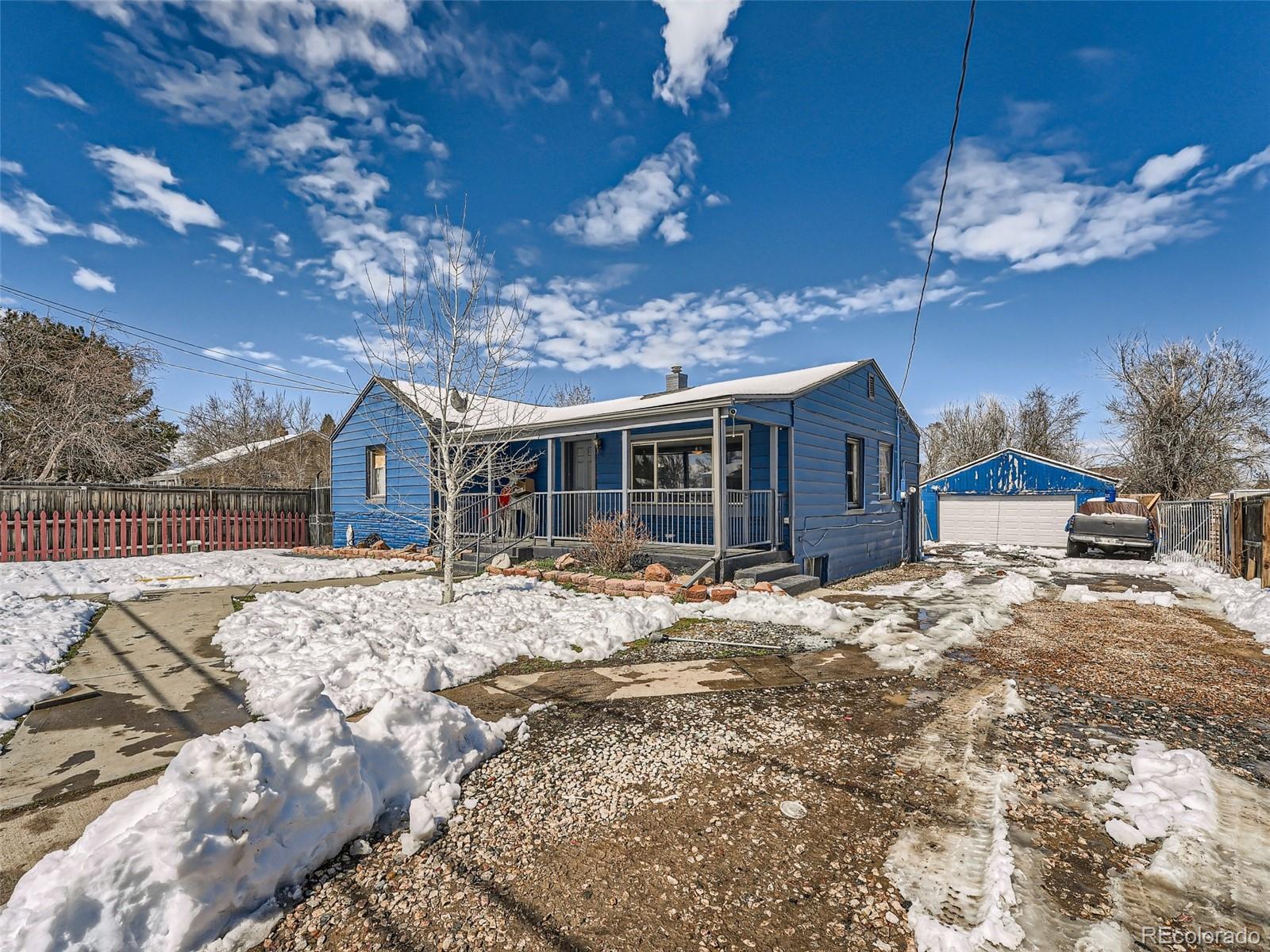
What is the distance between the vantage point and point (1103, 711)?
147 inches

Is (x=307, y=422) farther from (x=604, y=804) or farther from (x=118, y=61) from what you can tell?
(x=604, y=804)

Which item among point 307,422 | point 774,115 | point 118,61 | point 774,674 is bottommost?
point 774,674

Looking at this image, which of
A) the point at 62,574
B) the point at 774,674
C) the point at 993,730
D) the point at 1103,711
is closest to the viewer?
the point at 993,730

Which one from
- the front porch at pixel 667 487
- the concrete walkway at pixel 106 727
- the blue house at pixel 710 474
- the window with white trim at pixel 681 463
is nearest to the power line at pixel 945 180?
the blue house at pixel 710 474

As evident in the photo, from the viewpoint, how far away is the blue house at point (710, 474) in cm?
944

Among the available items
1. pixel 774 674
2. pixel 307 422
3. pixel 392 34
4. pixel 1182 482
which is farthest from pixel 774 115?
pixel 307 422

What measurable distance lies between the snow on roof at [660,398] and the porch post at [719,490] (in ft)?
1.57

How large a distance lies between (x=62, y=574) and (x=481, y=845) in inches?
452

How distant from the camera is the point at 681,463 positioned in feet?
37.6

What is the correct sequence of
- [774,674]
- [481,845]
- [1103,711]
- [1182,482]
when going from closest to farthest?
[481,845], [1103,711], [774,674], [1182,482]

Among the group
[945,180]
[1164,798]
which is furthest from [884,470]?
[1164,798]

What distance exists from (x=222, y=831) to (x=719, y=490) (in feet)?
23.2

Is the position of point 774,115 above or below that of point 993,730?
above

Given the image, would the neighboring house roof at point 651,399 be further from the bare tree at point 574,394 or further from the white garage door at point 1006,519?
the bare tree at point 574,394
